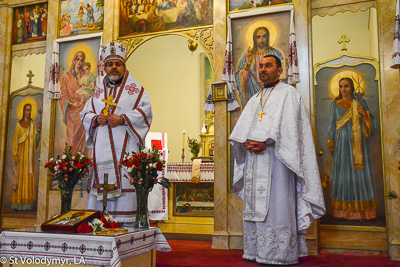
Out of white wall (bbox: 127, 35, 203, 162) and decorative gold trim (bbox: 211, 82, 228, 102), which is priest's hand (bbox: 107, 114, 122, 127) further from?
white wall (bbox: 127, 35, 203, 162)

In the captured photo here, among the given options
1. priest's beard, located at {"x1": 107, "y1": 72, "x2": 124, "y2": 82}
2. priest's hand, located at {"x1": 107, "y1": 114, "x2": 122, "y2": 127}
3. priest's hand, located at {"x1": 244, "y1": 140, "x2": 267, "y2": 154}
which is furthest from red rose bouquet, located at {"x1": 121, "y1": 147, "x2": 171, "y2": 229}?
priest's beard, located at {"x1": 107, "y1": 72, "x2": 124, "y2": 82}

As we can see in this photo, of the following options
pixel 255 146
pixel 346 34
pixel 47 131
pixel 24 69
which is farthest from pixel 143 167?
pixel 24 69

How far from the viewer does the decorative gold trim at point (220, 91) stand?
276 inches

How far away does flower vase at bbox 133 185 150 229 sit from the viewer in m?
4.63

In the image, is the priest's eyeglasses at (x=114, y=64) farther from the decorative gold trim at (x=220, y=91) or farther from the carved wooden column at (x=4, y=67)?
the carved wooden column at (x=4, y=67)

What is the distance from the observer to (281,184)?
4953 millimetres

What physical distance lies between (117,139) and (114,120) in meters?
0.29

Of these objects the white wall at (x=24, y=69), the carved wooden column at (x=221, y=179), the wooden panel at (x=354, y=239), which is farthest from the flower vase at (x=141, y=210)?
the white wall at (x=24, y=69)

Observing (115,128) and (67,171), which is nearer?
(67,171)

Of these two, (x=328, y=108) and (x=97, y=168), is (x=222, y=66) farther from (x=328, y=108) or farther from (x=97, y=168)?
(x=97, y=168)

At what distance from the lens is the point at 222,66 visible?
282 inches

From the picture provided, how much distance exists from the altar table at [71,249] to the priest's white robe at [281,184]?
146 cm

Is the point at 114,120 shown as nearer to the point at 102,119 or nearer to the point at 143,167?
the point at 102,119

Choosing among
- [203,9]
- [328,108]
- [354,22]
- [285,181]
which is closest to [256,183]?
[285,181]
